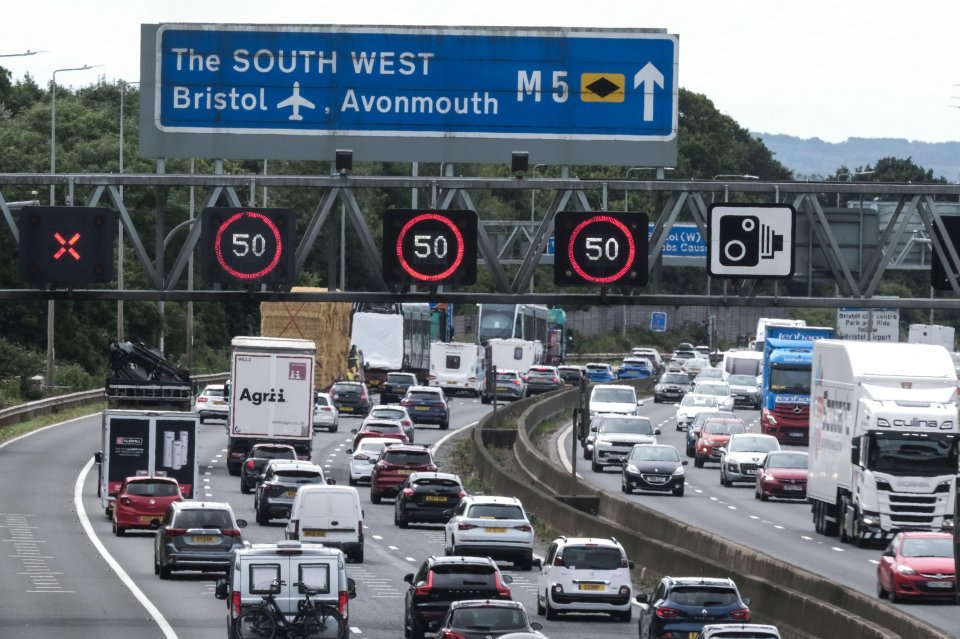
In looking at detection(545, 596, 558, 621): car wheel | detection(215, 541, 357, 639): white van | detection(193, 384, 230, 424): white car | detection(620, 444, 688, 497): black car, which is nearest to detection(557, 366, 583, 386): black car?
detection(193, 384, 230, 424): white car

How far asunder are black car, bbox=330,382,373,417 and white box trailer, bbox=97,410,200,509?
35232 mm

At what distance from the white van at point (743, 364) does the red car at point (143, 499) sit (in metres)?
56.6

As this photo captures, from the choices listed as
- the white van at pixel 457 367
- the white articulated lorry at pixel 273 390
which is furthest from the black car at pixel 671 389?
the white articulated lorry at pixel 273 390

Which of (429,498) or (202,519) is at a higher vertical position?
(202,519)

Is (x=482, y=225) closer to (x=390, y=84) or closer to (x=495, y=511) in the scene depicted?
(x=390, y=84)

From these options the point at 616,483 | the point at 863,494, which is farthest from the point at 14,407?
the point at 863,494

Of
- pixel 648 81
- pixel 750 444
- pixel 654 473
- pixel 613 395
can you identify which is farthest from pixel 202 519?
pixel 613 395

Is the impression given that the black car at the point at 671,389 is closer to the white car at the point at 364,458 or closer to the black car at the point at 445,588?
the white car at the point at 364,458

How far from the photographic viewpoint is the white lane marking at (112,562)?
29.9m

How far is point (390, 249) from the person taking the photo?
88.8 feet

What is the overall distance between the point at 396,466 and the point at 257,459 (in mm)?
3794

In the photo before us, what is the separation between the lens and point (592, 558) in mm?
32188

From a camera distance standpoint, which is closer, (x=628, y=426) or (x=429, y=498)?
(x=429, y=498)

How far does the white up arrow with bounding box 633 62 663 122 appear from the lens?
84.8ft
